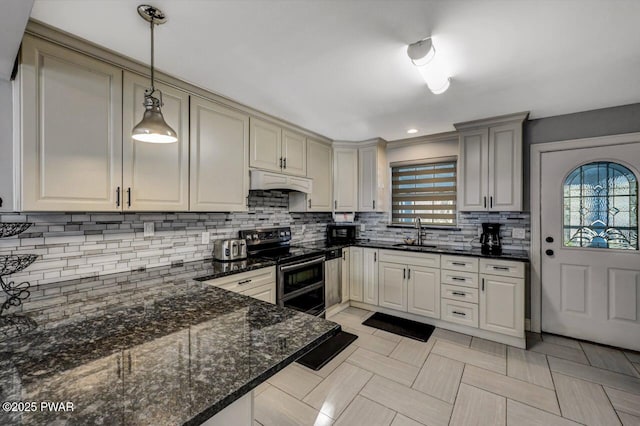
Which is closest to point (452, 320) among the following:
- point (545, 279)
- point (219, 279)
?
point (545, 279)

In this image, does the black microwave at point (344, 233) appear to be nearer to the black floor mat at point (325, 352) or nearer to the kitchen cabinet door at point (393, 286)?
the kitchen cabinet door at point (393, 286)

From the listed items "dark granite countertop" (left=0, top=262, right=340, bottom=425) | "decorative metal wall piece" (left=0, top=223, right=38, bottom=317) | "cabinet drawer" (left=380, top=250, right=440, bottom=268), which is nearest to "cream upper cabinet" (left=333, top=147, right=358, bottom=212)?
"cabinet drawer" (left=380, top=250, right=440, bottom=268)

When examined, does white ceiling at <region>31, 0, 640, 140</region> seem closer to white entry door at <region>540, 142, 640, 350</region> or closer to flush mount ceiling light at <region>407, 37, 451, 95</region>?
flush mount ceiling light at <region>407, 37, 451, 95</region>

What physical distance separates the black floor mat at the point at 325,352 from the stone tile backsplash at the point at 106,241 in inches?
53.1

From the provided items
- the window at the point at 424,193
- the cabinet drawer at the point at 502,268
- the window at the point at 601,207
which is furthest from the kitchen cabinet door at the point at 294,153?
the window at the point at 601,207

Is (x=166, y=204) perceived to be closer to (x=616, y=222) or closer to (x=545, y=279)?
(x=545, y=279)

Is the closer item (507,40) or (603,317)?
(507,40)

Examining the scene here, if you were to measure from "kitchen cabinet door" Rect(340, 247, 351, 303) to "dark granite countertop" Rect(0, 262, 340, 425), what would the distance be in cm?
240

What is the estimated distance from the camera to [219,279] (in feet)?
6.87

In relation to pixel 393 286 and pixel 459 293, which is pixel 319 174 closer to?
pixel 393 286

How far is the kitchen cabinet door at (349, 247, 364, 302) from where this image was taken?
12.1ft

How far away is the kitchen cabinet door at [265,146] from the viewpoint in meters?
2.76

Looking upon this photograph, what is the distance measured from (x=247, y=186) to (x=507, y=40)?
2236 mm

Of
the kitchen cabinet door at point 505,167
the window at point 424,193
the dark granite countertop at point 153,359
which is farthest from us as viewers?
the window at point 424,193
